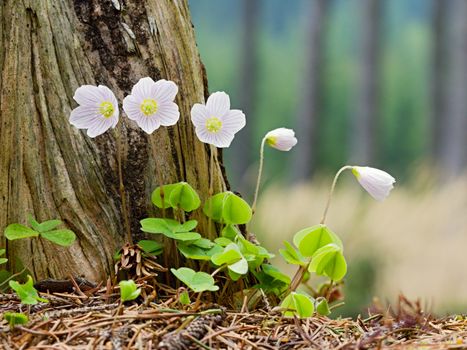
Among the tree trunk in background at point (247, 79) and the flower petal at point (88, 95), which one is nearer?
the flower petal at point (88, 95)

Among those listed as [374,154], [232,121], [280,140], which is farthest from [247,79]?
[232,121]

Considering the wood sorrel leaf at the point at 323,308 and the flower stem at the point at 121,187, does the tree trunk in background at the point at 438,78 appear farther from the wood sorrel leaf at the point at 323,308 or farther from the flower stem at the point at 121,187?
the flower stem at the point at 121,187

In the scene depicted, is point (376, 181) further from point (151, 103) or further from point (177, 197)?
point (151, 103)

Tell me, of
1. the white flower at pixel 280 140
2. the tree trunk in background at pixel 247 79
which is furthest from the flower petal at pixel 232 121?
the tree trunk in background at pixel 247 79

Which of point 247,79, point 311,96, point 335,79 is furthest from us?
point 335,79

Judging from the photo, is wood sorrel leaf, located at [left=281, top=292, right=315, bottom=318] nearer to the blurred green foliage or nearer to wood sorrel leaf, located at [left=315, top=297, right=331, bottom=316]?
wood sorrel leaf, located at [left=315, top=297, right=331, bottom=316]

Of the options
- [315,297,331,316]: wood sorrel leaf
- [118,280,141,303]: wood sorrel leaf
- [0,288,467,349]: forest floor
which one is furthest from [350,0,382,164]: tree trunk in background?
[118,280,141,303]: wood sorrel leaf
